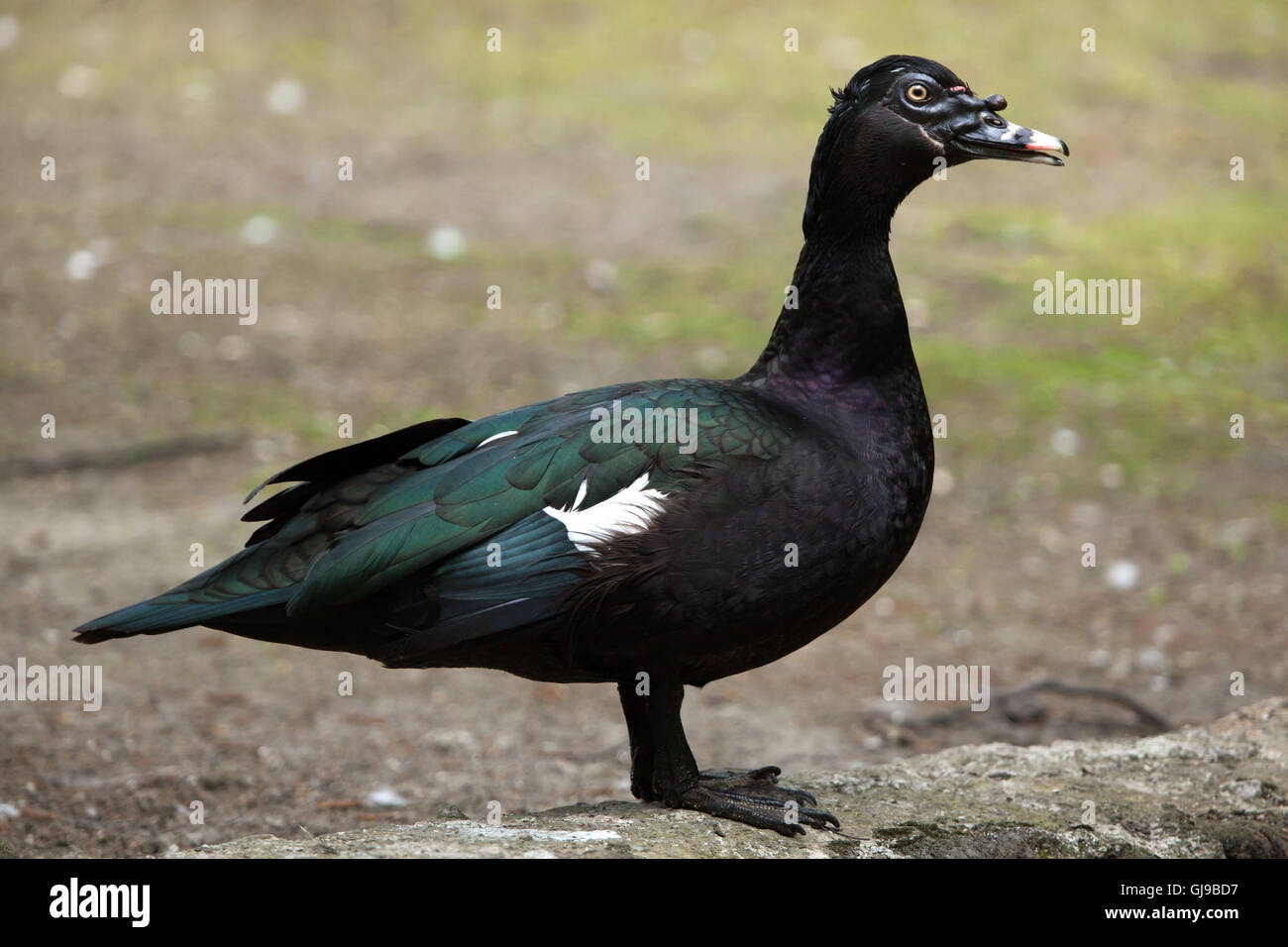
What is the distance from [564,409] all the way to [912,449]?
95 centimetres

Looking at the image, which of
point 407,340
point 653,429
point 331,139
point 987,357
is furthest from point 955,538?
point 331,139

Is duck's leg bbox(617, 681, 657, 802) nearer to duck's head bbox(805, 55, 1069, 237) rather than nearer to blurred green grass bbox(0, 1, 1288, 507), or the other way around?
duck's head bbox(805, 55, 1069, 237)

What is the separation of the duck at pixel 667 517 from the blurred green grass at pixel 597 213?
4666 millimetres

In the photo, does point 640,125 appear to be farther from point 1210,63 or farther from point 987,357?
point 1210,63

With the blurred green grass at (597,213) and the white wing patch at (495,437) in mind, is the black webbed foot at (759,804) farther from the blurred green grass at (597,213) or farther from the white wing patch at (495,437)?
the blurred green grass at (597,213)

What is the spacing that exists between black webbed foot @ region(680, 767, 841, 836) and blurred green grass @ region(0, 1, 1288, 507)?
15.9ft

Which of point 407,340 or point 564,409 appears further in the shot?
point 407,340

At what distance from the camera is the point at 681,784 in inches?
159

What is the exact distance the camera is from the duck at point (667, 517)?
3.71m

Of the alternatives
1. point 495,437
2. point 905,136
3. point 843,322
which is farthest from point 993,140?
point 495,437

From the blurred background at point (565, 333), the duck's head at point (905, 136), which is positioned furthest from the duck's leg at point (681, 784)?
the duck's head at point (905, 136)

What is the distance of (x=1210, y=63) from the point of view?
48.8 ft

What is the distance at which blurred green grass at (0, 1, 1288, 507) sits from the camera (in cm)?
918
